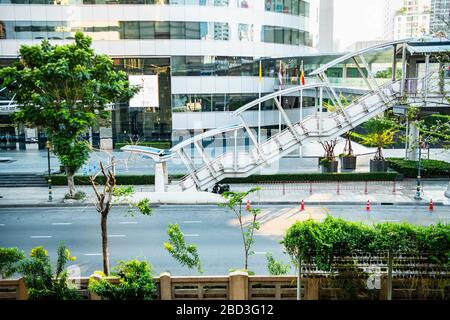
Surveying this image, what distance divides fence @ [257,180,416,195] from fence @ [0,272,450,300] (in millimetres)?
11812

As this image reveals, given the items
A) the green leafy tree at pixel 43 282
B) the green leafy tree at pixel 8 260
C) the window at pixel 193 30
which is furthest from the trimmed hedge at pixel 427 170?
the green leafy tree at pixel 8 260

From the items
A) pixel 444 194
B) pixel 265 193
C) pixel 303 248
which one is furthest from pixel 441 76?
pixel 303 248

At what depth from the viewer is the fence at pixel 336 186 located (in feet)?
62.7

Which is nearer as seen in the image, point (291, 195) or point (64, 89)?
point (64, 89)

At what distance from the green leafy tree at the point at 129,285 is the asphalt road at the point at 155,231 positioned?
13.7 ft

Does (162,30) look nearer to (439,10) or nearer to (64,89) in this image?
(64,89)

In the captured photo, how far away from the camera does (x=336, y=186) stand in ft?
65.3

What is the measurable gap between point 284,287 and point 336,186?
13.5 m

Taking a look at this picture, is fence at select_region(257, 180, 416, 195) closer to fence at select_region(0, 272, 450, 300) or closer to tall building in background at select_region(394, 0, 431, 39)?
tall building in background at select_region(394, 0, 431, 39)

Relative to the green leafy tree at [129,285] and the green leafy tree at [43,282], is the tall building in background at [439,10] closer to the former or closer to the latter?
the green leafy tree at [129,285]

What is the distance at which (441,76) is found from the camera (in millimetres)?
14797

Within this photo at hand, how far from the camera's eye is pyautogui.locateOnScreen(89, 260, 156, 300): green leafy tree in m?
6.27

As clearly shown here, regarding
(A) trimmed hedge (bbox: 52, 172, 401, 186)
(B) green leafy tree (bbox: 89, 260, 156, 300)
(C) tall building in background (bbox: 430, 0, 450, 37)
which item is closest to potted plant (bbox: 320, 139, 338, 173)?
(A) trimmed hedge (bbox: 52, 172, 401, 186)

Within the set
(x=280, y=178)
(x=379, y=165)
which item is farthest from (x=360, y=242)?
(x=379, y=165)
